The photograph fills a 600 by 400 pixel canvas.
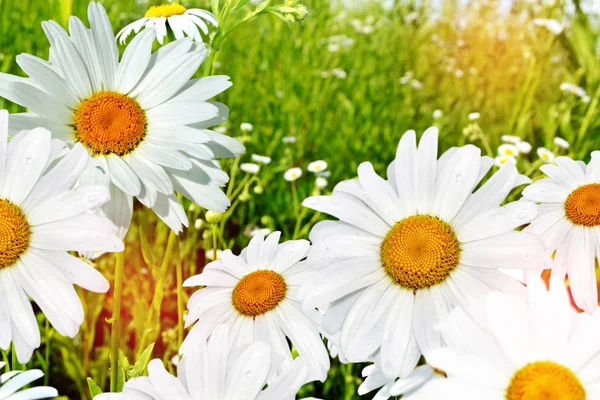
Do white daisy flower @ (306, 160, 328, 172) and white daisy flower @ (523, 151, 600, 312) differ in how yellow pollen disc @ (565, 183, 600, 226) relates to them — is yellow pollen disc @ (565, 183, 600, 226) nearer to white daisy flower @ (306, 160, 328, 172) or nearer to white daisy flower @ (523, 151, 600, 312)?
white daisy flower @ (523, 151, 600, 312)

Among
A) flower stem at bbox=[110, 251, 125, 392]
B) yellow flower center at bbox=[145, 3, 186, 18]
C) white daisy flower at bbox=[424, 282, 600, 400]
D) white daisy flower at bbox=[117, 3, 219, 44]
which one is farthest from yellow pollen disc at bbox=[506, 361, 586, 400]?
yellow flower center at bbox=[145, 3, 186, 18]

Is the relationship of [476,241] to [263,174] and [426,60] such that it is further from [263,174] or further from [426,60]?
[426,60]

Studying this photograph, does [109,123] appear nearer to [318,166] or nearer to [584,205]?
[584,205]

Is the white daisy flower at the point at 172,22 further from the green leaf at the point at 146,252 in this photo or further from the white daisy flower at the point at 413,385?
the white daisy flower at the point at 413,385

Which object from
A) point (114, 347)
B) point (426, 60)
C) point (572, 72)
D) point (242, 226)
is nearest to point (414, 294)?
point (114, 347)

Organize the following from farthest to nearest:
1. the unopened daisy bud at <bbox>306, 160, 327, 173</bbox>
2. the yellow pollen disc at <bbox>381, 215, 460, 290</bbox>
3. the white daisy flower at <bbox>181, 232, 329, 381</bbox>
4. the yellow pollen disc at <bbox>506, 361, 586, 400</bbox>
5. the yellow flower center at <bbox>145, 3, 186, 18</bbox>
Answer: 1. the unopened daisy bud at <bbox>306, 160, 327, 173</bbox>
2. the yellow flower center at <bbox>145, 3, 186, 18</bbox>
3. the white daisy flower at <bbox>181, 232, 329, 381</bbox>
4. the yellow pollen disc at <bbox>381, 215, 460, 290</bbox>
5. the yellow pollen disc at <bbox>506, 361, 586, 400</bbox>
